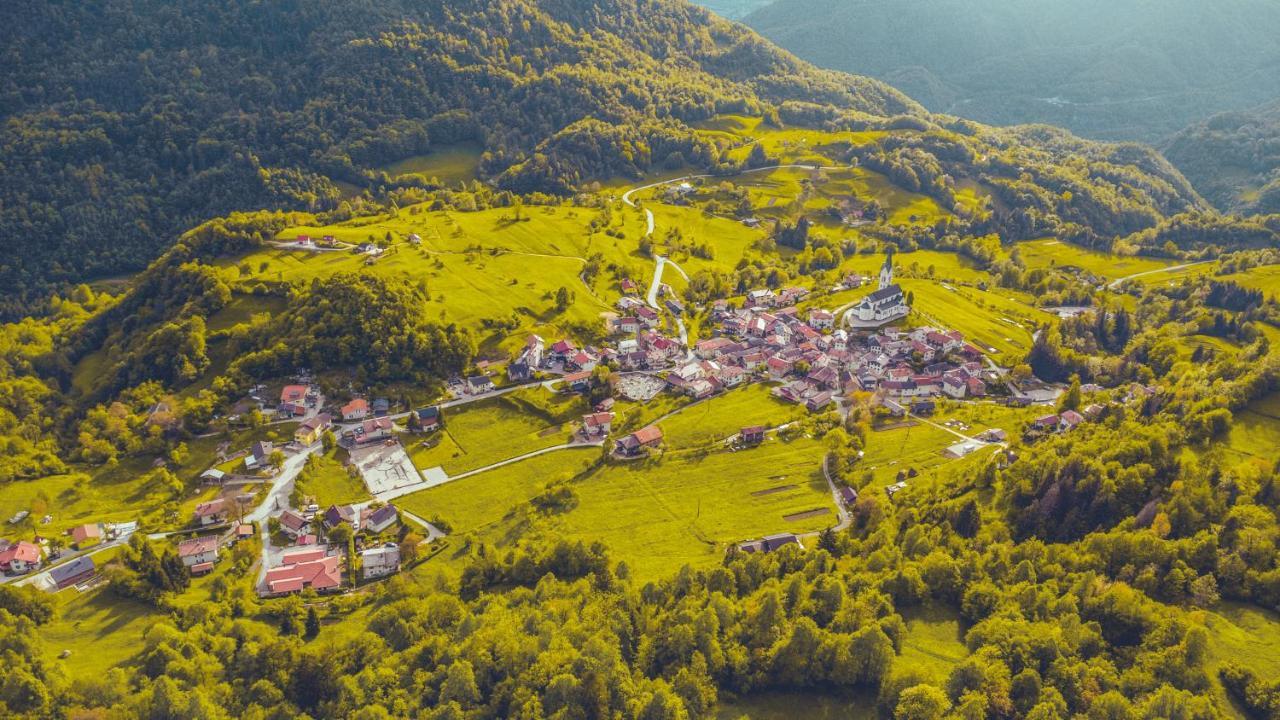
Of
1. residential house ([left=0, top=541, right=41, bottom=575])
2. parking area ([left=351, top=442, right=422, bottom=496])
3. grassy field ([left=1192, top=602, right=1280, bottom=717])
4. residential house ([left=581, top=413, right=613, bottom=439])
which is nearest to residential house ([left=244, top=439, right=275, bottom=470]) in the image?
parking area ([left=351, top=442, right=422, bottom=496])

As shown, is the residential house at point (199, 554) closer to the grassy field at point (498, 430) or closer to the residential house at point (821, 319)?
the grassy field at point (498, 430)

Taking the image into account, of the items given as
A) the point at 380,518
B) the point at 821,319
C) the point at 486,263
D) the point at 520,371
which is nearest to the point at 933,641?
the point at 380,518

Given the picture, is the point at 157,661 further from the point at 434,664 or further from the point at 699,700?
the point at 699,700

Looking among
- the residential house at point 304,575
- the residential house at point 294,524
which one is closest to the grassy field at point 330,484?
the residential house at point 294,524

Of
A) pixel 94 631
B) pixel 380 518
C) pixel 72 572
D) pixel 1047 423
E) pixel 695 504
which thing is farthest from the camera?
pixel 1047 423

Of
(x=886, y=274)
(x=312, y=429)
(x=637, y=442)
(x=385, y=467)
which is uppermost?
(x=886, y=274)

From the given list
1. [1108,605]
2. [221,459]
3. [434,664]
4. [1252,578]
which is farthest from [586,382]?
[1252,578]

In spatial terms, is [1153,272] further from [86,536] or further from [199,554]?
[86,536]
